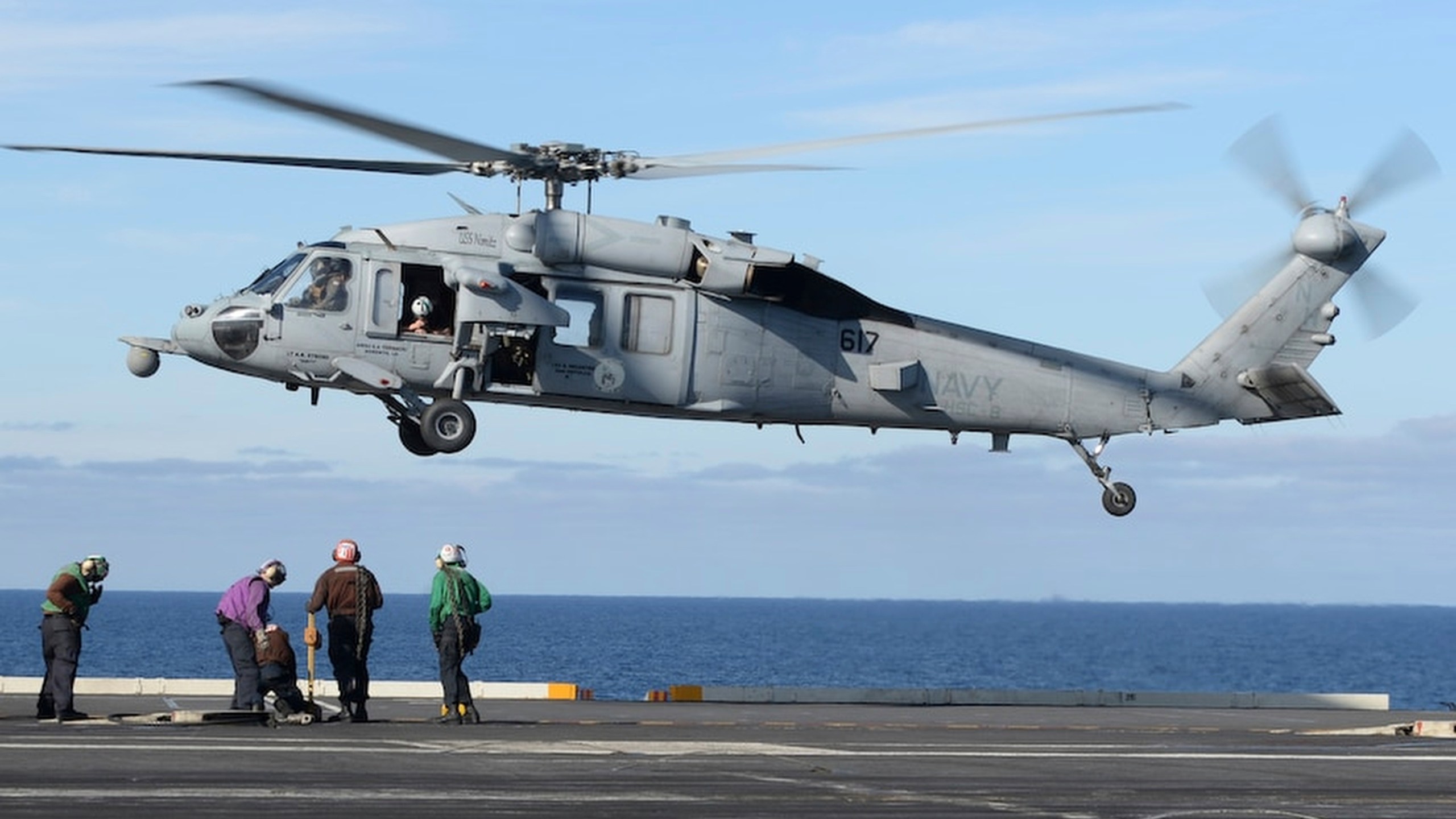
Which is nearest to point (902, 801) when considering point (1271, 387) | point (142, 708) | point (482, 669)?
point (142, 708)

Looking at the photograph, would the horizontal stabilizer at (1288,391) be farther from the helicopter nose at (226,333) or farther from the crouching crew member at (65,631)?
the crouching crew member at (65,631)

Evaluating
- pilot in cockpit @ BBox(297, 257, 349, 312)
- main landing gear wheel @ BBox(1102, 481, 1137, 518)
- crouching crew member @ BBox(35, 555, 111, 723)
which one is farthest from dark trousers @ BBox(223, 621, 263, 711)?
main landing gear wheel @ BBox(1102, 481, 1137, 518)

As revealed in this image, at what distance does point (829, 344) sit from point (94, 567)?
9732 millimetres

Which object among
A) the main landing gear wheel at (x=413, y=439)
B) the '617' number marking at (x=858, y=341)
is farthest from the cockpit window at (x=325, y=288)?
the '617' number marking at (x=858, y=341)

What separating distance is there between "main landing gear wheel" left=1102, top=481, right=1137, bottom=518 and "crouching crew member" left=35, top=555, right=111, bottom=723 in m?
13.2

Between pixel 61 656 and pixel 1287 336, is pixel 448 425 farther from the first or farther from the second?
pixel 1287 336

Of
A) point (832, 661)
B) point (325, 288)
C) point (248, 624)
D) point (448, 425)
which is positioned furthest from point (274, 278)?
point (832, 661)

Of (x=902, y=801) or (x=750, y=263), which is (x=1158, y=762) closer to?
(x=902, y=801)

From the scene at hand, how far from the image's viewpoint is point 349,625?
2019 centimetres

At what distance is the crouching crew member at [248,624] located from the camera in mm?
19984

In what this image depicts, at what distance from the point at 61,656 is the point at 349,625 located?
2.80 m

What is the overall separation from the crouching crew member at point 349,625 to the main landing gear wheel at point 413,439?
13.9 ft

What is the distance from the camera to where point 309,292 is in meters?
24.4

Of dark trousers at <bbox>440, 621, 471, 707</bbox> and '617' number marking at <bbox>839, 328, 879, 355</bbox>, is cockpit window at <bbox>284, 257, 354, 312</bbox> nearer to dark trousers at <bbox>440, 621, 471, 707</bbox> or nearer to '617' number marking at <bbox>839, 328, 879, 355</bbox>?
dark trousers at <bbox>440, 621, 471, 707</bbox>
